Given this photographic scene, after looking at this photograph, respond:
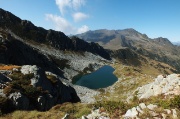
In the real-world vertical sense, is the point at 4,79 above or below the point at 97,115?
above

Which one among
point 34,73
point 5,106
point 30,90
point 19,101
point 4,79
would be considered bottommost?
point 5,106

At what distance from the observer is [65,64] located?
16038 centimetres

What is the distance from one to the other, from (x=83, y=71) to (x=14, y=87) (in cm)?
12121

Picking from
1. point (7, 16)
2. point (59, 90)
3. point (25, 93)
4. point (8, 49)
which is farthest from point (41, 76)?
point (7, 16)

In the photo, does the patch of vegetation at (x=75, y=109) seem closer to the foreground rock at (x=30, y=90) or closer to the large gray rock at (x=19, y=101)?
the large gray rock at (x=19, y=101)

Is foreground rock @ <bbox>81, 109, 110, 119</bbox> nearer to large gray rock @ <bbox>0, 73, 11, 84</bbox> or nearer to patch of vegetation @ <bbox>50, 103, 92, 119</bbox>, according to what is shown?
patch of vegetation @ <bbox>50, 103, 92, 119</bbox>

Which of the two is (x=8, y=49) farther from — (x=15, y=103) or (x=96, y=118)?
(x=96, y=118)

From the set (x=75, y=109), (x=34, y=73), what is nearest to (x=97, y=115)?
(x=75, y=109)

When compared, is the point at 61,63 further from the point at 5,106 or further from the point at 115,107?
the point at 115,107

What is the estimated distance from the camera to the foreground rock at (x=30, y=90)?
3272 cm

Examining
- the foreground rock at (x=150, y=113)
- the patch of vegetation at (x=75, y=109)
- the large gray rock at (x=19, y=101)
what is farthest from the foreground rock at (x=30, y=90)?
the foreground rock at (x=150, y=113)

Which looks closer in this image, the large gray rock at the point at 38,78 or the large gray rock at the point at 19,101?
the large gray rock at the point at 19,101

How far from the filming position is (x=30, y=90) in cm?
3741

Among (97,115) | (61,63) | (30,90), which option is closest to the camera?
(97,115)
